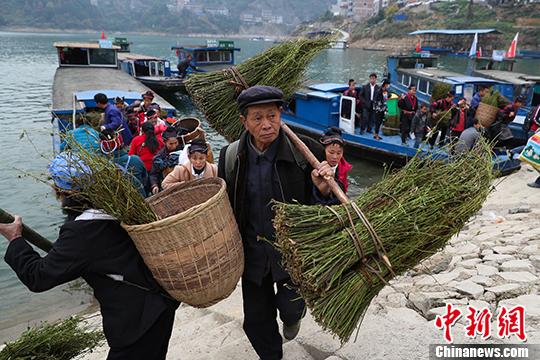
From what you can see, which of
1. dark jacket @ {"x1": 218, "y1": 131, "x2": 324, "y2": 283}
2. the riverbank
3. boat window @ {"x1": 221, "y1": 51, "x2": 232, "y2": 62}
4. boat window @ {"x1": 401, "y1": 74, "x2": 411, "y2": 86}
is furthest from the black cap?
boat window @ {"x1": 221, "y1": 51, "x2": 232, "y2": 62}

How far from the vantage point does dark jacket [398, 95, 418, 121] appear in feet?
36.8

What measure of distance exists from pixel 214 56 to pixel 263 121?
2434 centimetres

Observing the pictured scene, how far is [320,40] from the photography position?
3.78 metres

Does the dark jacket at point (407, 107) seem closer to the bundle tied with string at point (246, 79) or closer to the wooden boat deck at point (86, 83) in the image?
the wooden boat deck at point (86, 83)

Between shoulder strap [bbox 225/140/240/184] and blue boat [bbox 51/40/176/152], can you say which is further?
blue boat [bbox 51/40/176/152]

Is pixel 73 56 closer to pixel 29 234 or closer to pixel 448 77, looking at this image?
pixel 448 77

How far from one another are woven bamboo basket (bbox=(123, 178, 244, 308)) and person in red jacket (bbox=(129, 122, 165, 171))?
441 centimetres

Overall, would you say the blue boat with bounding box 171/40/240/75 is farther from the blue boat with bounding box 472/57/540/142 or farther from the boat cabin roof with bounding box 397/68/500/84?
the blue boat with bounding box 472/57/540/142

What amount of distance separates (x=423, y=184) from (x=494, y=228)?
4.99 m

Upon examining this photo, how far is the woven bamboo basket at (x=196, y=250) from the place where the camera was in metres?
1.98

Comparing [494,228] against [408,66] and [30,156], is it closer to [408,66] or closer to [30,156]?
[30,156]

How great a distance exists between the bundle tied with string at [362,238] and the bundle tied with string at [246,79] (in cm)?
166

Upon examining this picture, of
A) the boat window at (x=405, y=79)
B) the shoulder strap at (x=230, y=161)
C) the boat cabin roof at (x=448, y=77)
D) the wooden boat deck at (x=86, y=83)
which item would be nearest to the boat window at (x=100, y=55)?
the wooden boat deck at (x=86, y=83)

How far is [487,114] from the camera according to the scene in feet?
33.9
